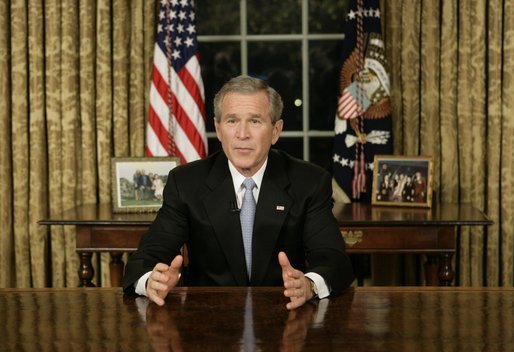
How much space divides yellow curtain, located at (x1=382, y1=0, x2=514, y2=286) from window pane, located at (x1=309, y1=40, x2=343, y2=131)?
0.41 meters

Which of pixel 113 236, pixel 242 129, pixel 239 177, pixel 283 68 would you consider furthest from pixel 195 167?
pixel 283 68

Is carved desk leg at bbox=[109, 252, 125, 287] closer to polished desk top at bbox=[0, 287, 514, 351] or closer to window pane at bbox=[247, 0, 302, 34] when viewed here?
window pane at bbox=[247, 0, 302, 34]

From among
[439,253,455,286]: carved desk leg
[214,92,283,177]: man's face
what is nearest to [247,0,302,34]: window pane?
[439,253,455,286]: carved desk leg

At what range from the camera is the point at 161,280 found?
234 centimetres

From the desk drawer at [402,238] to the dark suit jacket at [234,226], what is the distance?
4.09ft

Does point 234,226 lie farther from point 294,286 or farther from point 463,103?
point 463,103

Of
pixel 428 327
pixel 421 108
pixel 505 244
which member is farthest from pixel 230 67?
pixel 428 327

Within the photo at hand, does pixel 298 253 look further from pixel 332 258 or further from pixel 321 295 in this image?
pixel 321 295

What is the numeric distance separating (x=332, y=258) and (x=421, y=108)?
2.44m

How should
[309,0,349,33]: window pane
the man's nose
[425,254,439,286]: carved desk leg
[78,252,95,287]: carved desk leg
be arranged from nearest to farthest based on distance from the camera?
the man's nose < [78,252,95,287]: carved desk leg < [425,254,439,286]: carved desk leg < [309,0,349,33]: window pane

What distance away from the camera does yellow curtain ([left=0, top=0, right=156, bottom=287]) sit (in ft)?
16.2

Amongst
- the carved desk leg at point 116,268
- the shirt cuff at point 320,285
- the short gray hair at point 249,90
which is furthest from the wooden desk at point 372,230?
the shirt cuff at point 320,285

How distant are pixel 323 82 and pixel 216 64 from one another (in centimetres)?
71

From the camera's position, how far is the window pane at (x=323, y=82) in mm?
5172
